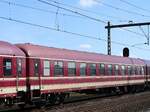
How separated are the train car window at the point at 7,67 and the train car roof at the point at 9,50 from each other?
38 centimetres

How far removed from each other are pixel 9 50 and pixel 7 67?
2.90ft

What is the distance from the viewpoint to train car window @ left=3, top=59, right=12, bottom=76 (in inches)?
815

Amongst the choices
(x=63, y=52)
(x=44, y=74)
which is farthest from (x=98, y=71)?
(x=44, y=74)

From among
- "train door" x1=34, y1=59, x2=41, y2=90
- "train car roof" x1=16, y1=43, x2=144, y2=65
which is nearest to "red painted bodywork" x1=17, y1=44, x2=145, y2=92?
"train car roof" x1=16, y1=43, x2=144, y2=65

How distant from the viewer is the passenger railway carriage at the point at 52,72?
69.7 ft

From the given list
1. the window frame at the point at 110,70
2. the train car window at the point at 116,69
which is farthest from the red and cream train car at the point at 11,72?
the train car window at the point at 116,69

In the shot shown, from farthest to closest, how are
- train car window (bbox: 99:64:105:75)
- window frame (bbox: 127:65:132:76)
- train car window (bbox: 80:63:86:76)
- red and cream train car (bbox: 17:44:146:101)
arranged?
window frame (bbox: 127:65:132:76) < train car window (bbox: 99:64:105:75) < train car window (bbox: 80:63:86:76) < red and cream train car (bbox: 17:44:146:101)

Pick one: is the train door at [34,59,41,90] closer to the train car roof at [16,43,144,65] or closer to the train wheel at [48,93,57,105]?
the train car roof at [16,43,144,65]

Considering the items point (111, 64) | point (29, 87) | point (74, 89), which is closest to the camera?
point (29, 87)

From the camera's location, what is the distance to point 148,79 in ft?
148

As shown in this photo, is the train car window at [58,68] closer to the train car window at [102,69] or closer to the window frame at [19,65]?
the window frame at [19,65]

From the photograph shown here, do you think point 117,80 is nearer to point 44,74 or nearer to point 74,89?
point 74,89

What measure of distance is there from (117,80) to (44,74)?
13232mm

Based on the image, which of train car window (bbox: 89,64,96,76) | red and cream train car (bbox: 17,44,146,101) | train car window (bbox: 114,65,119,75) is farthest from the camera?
train car window (bbox: 114,65,119,75)
